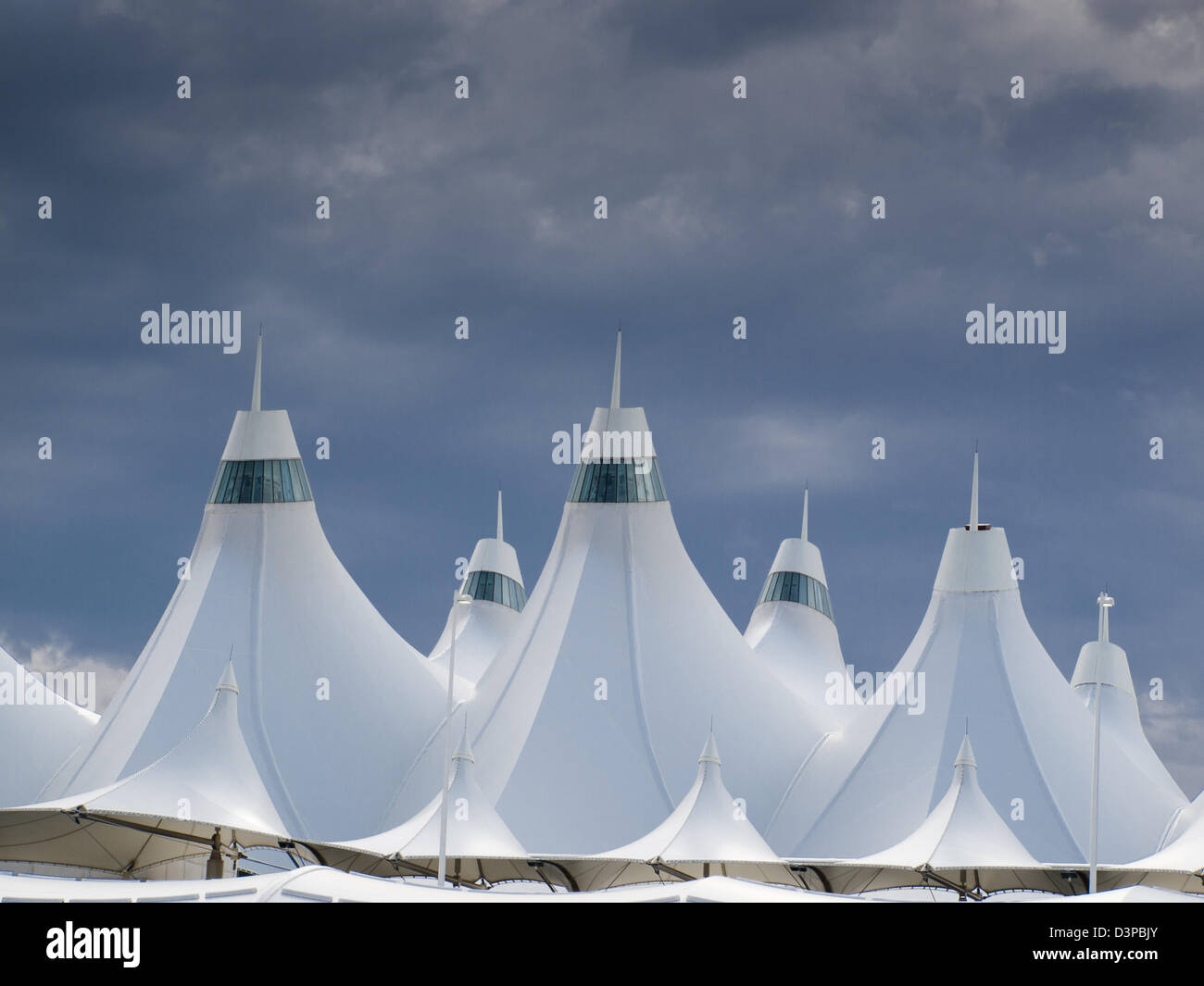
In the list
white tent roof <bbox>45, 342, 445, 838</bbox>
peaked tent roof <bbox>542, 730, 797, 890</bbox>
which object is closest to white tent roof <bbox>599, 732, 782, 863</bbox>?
peaked tent roof <bbox>542, 730, 797, 890</bbox>

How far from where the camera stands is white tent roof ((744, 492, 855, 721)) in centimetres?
4109

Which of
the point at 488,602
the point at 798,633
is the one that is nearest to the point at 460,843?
the point at 798,633

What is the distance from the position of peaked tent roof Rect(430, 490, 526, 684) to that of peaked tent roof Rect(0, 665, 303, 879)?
13152 mm

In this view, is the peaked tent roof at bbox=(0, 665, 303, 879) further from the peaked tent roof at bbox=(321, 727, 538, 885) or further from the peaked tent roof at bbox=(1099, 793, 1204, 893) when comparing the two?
the peaked tent roof at bbox=(1099, 793, 1204, 893)

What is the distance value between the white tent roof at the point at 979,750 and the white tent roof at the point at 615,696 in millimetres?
1516

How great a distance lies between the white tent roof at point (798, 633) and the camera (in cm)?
4109

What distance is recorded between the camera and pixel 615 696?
3234 cm

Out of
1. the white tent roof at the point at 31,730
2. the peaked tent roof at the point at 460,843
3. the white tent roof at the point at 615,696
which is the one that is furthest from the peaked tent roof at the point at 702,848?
the white tent roof at the point at 31,730

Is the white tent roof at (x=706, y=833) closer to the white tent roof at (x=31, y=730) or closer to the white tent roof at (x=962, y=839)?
the white tent roof at (x=962, y=839)

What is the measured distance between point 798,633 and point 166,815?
19.4 m

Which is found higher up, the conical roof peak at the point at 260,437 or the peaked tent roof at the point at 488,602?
the conical roof peak at the point at 260,437

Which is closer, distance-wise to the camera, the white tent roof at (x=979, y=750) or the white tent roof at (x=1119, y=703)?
the white tent roof at (x=979, y=750)

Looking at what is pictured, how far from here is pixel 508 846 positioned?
27609 millimetres

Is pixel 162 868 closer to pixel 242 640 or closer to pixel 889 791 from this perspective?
pixel 242 640
